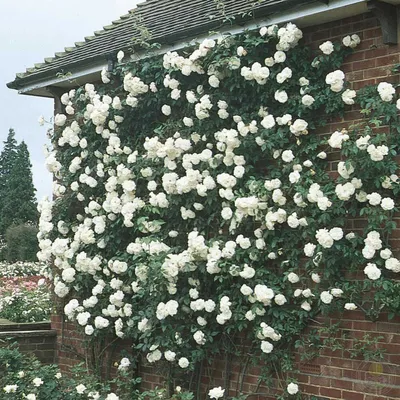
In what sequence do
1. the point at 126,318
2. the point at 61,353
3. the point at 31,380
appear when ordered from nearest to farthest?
the point at 31,380
the point at 126,318
the point at 61,353

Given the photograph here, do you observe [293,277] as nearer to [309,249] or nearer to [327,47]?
[309,249]

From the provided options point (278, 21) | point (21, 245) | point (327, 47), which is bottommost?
point (21, 245)

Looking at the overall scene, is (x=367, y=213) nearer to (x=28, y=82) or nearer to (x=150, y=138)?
(x=150, y=138)

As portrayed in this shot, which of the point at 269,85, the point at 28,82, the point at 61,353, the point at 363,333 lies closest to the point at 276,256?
the point at 363,333

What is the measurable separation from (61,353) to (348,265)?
4.59 m

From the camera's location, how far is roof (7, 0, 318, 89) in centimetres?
694

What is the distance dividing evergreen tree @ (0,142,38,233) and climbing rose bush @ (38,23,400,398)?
99.4 feet

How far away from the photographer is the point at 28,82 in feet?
31.6

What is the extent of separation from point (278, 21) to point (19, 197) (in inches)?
1355

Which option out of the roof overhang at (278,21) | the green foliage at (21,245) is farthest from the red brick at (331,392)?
the green foliage at (21,245)

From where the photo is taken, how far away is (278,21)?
6.70 m

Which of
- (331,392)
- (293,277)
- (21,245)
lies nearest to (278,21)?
(293,277)

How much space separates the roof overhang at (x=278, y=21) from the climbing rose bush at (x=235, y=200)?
0.11m

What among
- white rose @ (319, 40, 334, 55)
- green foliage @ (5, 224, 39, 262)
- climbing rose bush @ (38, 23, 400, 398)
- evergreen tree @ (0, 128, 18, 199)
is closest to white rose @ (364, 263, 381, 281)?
climbing rose bush @ (38, 23, 400, 398)
